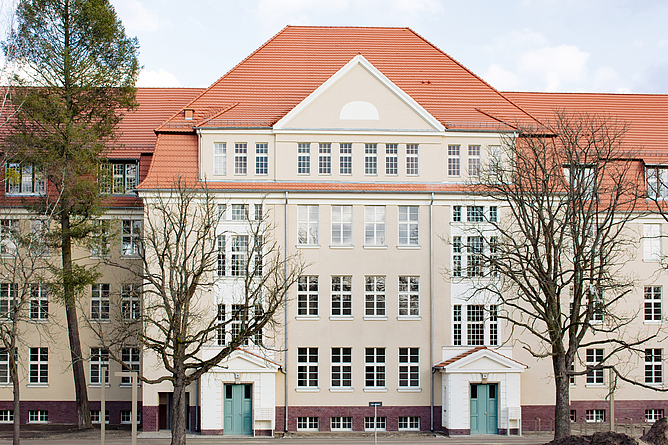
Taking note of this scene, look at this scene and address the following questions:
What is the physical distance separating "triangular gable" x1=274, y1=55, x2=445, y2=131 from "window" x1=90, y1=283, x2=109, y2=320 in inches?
467

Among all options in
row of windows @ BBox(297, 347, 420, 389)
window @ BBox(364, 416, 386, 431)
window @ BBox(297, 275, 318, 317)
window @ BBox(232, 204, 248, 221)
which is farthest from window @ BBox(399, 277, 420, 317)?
window @ BBox(232, 204, 248, 221)

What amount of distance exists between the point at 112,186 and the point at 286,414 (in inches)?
544

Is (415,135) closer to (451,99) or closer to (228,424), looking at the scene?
(451,99)

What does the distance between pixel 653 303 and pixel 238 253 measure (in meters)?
20.6

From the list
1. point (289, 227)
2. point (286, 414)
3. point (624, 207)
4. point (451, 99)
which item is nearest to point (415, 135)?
point (451, 99)

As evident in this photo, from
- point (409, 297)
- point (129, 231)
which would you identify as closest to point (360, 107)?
point (409, 297)

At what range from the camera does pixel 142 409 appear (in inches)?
1241

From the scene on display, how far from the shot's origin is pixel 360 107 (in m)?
33.0

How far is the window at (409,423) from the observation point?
104 feet

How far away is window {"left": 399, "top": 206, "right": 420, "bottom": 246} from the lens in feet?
108

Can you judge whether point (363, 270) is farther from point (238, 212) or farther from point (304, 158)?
point (238, 212)

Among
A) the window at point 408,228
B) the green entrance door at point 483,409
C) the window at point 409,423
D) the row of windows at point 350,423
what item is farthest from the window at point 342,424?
the window at point 408,228

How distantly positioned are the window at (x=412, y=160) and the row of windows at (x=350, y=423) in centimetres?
1139

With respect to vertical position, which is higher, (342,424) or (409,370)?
(409,370)
